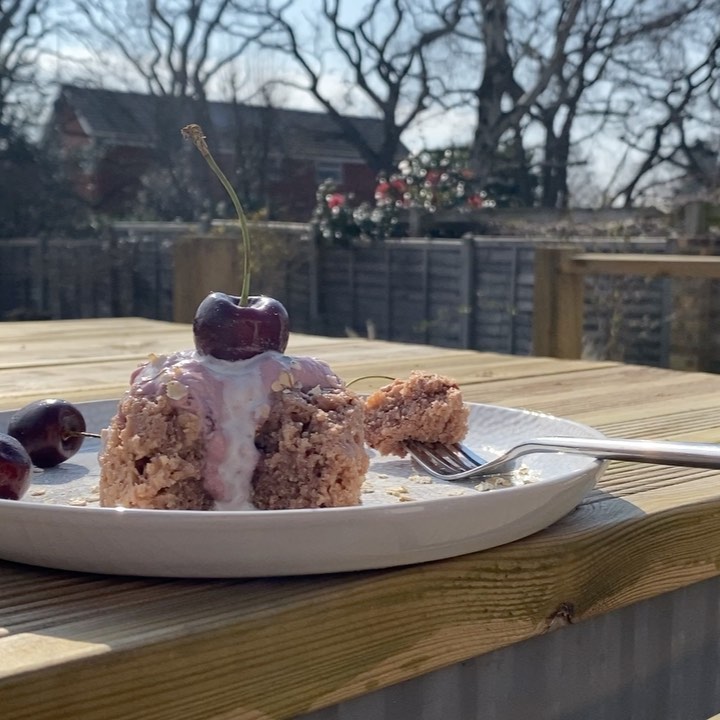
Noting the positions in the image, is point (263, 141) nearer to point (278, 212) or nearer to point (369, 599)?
point (278, 212)

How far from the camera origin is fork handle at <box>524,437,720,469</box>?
69cm

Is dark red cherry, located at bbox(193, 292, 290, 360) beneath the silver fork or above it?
above

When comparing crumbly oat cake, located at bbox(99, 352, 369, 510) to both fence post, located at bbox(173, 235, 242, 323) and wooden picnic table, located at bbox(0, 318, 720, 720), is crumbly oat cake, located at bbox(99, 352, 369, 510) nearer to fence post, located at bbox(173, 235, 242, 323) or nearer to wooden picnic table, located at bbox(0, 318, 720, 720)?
wooden picnic table, located at bbox(0, 318, 720, 720)

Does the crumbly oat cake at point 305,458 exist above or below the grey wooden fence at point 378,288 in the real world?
above

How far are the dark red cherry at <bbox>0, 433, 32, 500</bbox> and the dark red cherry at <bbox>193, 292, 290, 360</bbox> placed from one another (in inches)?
5.5

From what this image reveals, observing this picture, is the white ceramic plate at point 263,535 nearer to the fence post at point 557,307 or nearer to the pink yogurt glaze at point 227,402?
the pink yogurt glaze at point 227,402

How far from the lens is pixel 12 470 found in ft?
2.23

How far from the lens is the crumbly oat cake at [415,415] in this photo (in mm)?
→ 907

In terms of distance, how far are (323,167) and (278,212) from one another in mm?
6506

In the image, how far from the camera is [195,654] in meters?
0.50

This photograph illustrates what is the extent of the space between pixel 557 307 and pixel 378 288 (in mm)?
5350

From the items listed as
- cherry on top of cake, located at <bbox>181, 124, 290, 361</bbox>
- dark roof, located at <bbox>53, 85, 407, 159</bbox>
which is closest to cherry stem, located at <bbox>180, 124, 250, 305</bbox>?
cherry on top of cake, located at <bbox>181, 124, 290, 361</bbox>

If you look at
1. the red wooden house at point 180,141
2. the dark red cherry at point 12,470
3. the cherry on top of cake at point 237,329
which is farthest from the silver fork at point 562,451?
the red wooden house at point 180,141

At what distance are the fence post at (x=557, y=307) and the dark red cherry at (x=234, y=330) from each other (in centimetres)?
303
